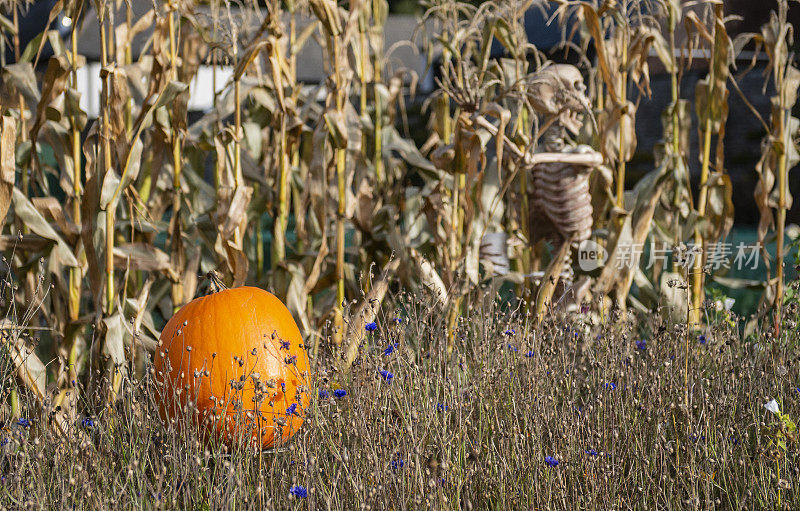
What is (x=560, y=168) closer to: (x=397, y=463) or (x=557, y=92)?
(x=557, y=92)

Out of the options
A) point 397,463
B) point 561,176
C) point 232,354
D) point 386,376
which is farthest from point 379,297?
point 561,176

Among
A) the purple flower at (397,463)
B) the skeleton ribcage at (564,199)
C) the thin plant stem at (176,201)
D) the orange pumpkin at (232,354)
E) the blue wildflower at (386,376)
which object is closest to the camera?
the purple flower at (397,463)

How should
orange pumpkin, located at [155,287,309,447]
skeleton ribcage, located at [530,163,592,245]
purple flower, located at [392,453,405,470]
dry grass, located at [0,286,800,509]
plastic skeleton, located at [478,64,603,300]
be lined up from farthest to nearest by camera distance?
skeleton ribcage, located at [530,163,592,245] < plastic skeleton, located at [478,64,603,300] < orange pumpkin, located at [155,287,309,447] < purple flower, located at [392,453,405,470] < dry grass, located at [0,286,800,509]

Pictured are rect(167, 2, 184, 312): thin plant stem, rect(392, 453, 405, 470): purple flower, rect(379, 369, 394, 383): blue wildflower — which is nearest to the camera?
rect(392, 453, 405, 470): purple flower

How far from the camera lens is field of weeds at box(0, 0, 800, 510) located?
6.91ft

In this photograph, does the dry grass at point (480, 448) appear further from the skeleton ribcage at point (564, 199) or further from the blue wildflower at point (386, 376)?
the skeleton ribcage at point (564, 199)

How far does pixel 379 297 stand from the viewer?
3.04 metres

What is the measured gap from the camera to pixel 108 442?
2.20 meters

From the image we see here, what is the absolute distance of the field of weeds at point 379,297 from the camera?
211 centimetres

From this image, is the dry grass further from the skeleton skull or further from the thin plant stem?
the skeleton skull

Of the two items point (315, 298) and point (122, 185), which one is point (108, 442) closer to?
point (122, 185)

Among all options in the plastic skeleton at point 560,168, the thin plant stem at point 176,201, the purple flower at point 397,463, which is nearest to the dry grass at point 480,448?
the purple flower at point 397,463

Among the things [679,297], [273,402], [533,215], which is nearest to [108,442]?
[273,402]

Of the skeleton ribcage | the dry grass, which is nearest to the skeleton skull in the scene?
the skeleton ribcage
